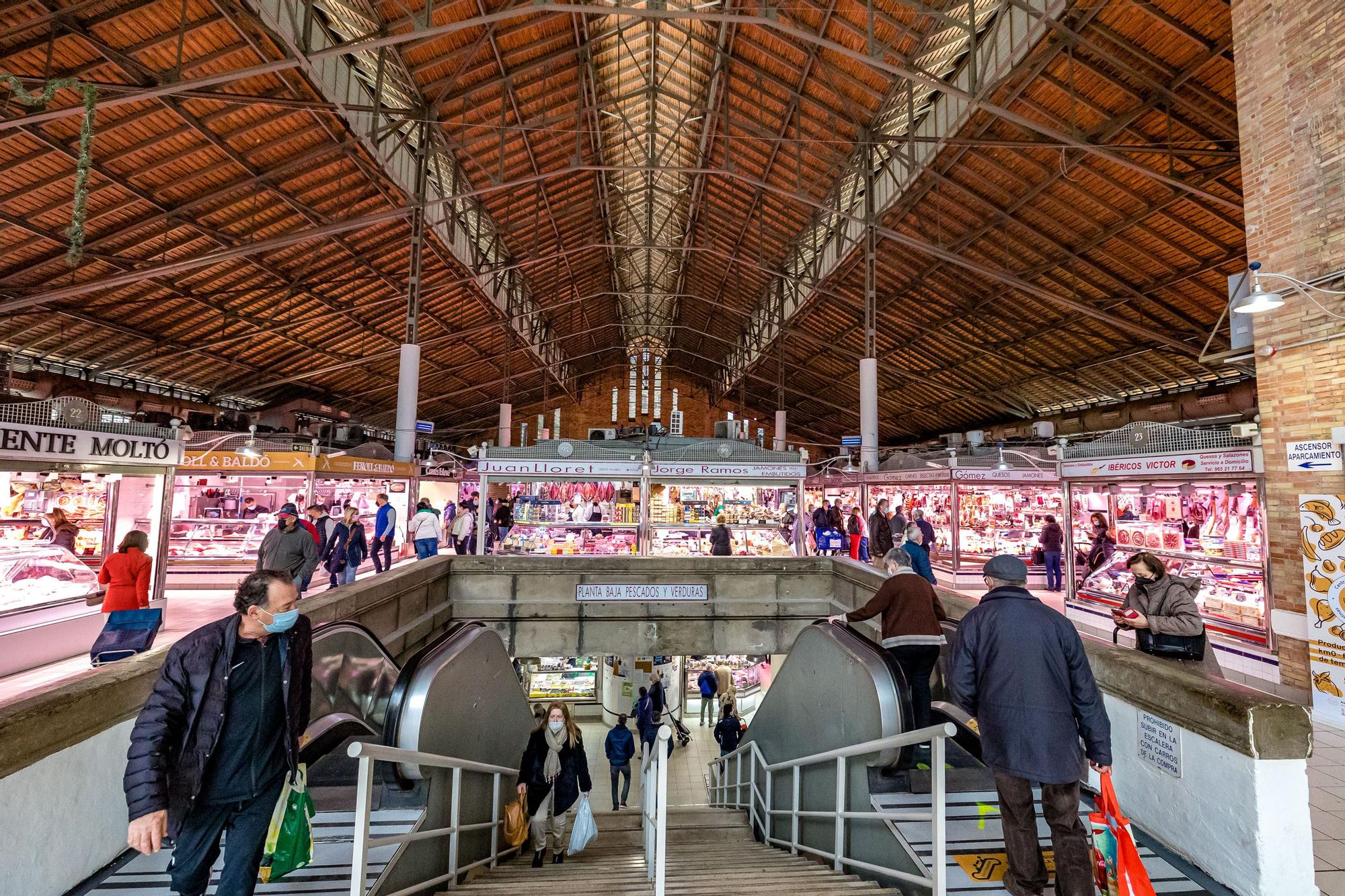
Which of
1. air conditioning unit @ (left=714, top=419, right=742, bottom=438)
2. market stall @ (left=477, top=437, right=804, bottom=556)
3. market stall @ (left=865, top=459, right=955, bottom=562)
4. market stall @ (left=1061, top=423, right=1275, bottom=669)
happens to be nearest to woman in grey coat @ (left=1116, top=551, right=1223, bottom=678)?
market stall @ (left=1061, top=423, right=1275, bottom=669)

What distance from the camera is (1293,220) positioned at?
6289 millimetres

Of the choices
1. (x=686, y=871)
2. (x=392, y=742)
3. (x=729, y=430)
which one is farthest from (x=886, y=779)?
(x=729, y=430)

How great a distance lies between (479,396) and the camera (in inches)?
1308

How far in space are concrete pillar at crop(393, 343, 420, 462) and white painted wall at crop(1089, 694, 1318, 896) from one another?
14.1m

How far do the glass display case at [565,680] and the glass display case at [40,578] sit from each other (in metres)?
9.80

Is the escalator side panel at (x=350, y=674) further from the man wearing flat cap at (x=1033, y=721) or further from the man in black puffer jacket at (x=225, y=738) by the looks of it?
the man wearing flat cap at (x=1033, y=721)

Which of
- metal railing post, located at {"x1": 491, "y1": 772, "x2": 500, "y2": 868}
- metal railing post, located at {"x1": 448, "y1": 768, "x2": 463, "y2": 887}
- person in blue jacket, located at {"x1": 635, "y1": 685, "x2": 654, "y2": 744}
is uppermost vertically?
metal railing post, located at {"x1": 448, "y1": 768, "x2": 463, "y2": 887}

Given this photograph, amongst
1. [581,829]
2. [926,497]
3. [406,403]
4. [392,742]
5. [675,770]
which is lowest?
[675,770]

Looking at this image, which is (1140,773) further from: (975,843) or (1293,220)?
(1293,220)

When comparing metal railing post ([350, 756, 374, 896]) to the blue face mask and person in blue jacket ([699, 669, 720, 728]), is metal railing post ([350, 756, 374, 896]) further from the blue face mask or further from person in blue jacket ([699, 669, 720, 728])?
person in blue jacket ([699, 669, 720, 728])

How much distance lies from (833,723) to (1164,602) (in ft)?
7.56

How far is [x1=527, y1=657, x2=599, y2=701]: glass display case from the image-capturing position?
53.1 ft

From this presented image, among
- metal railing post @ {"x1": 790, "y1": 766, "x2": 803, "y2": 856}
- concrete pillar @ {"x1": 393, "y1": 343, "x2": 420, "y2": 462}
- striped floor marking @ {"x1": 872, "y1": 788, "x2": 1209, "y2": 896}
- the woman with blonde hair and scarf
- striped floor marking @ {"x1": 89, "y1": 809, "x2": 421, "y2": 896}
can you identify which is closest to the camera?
striped floor marking @ {"x1": 89, "y1": 809, "x2": 421, "y2": 896}

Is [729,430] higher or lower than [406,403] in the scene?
lower
